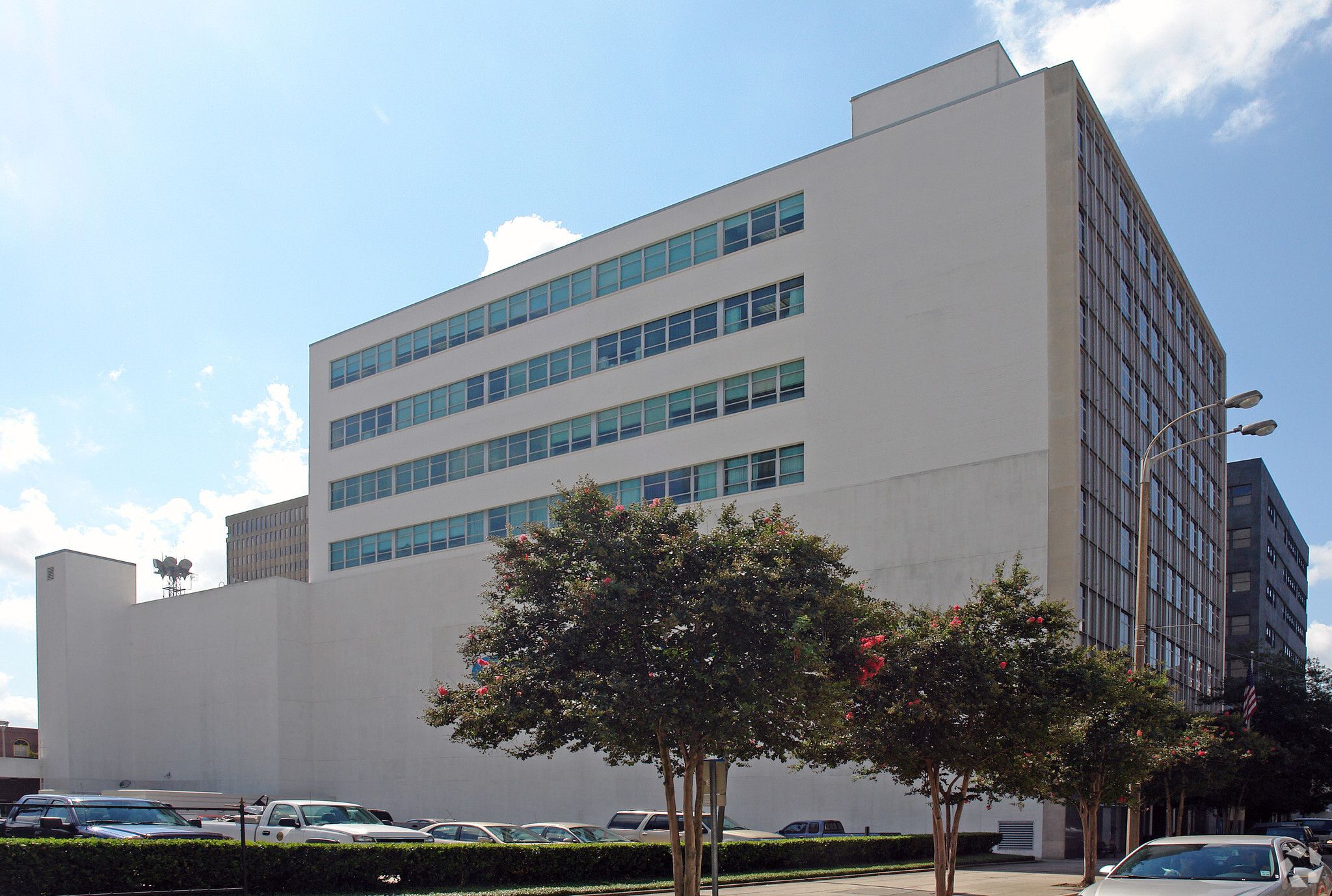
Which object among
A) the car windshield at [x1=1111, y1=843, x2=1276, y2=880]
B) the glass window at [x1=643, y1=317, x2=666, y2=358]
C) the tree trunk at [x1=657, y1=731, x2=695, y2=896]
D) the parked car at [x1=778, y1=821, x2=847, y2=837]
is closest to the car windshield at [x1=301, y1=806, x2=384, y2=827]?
the tree trunk at [x1=657, y1=731, x2=695, y2=896]

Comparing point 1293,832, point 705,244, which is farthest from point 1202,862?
point 1293,832

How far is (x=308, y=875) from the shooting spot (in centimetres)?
1853

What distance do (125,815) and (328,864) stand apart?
4418mm

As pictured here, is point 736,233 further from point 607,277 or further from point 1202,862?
point 1202,862

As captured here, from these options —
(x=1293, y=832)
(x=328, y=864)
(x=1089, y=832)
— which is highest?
(x=328, y=864)

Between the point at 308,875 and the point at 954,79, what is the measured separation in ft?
122

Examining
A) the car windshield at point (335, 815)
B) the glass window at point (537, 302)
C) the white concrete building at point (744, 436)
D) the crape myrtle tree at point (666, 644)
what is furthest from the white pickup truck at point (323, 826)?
the glass window at point (537, 302)

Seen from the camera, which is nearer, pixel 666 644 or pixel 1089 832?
pixel 666 644

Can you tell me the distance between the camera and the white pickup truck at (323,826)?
21562mm

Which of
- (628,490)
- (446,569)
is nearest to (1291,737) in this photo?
(628,490)

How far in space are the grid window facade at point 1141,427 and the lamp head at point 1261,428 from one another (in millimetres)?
16766

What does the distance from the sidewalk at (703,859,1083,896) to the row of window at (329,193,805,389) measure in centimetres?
2442

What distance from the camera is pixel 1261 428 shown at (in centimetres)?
2209

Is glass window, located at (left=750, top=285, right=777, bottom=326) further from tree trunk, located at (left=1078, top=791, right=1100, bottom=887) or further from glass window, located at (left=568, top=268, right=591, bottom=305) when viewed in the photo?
tree trunk, located at (left=1078, top=791, right=1100, bottom=887)
